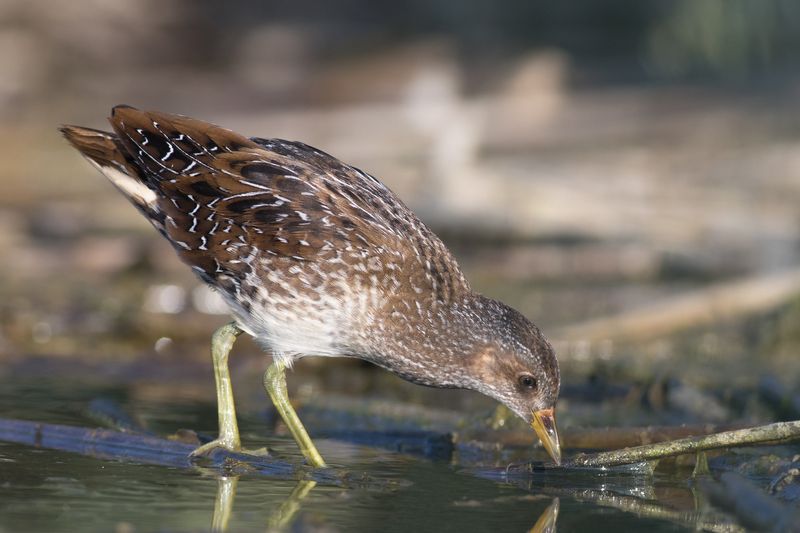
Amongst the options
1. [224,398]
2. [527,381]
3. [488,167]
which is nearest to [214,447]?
[224,398]

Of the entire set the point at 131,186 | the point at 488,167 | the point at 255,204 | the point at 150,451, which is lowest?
the point at 150,451

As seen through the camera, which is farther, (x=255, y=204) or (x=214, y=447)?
(x=255, y=204)

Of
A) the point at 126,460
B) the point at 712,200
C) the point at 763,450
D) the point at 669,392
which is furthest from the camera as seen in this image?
the point at 712,200

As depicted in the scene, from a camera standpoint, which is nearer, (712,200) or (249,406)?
(249,406)

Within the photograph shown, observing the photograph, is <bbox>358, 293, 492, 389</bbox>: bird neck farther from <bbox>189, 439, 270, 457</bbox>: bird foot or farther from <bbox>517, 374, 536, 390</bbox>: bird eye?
<bbox>189, 439, 270, 457</bbox>: bird foot

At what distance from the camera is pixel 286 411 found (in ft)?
20.7

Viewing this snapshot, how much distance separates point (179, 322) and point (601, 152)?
6.04 metres

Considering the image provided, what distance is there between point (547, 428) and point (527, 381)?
0.75 ft

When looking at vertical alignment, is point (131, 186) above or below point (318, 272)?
above

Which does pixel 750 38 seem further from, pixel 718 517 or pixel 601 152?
pixel 718 517

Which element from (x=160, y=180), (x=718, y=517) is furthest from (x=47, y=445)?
(x=718, y=517)

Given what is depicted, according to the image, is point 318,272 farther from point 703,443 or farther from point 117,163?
point 703,443

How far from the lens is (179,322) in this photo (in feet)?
29.1

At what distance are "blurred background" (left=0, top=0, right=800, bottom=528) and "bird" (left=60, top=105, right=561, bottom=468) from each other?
2.42 feet
